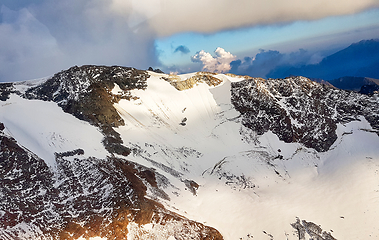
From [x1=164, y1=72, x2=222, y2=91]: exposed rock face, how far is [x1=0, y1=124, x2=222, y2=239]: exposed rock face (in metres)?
45.3

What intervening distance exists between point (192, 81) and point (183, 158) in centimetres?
3914

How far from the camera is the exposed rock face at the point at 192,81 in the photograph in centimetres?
8188

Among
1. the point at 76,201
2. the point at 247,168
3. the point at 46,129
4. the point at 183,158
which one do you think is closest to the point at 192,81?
the point at 183,158

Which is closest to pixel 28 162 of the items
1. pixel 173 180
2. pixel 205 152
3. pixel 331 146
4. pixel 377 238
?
pixel 173 180

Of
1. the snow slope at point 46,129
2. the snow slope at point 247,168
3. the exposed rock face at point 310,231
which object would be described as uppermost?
the snow slope at point 46,129

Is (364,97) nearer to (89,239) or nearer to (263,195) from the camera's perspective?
(263,195)

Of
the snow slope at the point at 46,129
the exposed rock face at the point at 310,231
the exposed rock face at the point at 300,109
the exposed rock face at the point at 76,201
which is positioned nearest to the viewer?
the exposed rock face at the point at 76,201

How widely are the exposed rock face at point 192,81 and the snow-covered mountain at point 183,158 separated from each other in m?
0.68

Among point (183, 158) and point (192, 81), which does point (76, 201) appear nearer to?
point (183, 158)

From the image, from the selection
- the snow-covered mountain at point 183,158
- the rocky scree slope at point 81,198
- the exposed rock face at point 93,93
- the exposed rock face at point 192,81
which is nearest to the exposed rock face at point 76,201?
the rocky scree slope at point 81,198

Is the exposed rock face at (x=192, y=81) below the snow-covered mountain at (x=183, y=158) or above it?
above

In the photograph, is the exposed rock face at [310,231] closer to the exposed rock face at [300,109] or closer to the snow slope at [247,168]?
the snow slope at [247,168]

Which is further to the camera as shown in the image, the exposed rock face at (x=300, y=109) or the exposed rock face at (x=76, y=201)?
the exposed rock face at (x=300, y=109)

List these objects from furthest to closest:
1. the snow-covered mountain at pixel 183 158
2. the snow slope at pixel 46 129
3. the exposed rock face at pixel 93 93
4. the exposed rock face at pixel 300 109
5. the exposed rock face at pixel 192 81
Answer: the exposed rock face at pixel 192 81 < the exposed rock face at pixel 300 109 < the exposed rock face at pixel 93 93 < the snow slope at pixel 46 129 < the snow-covered mountain at pixel 183 158
